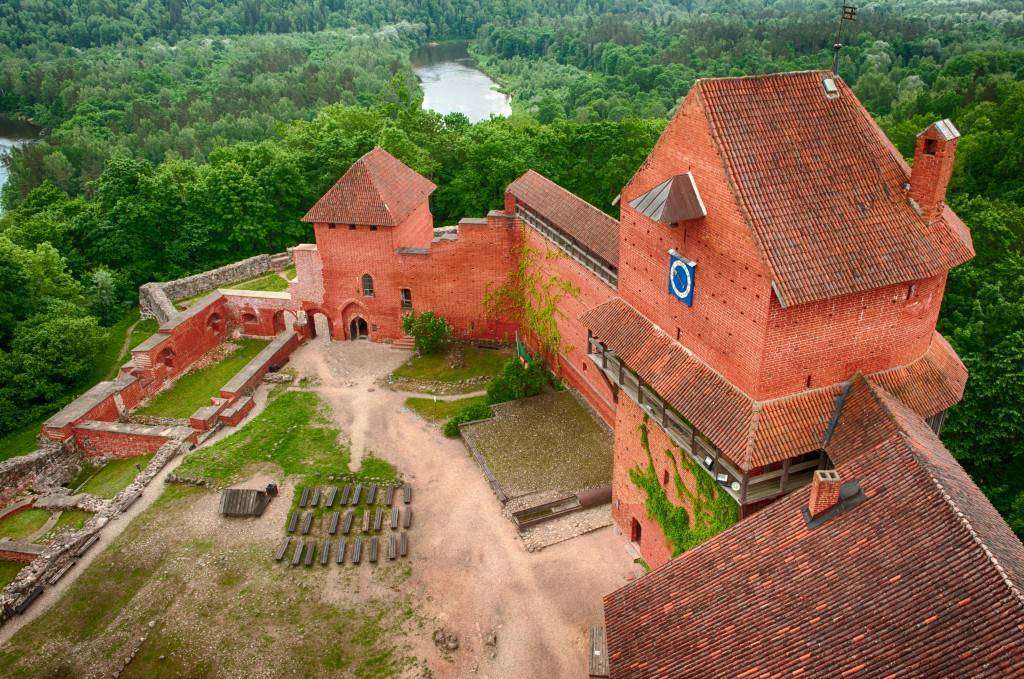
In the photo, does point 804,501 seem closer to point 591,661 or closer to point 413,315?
point 591,661

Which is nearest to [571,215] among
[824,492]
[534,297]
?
[534,297]

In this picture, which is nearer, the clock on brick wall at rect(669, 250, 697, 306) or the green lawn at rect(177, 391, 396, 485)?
the clock on brick wall at rect(669, 250, 697, 306)

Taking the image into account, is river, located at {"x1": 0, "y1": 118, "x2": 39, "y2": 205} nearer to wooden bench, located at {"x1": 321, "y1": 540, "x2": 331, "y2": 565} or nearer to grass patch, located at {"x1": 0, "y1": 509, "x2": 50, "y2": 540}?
grass patch, located at {"x1": 0, "y1": 509, "x2": 50, "y2": 540}

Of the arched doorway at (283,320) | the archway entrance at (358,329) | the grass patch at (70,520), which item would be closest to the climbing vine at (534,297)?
the archway entrance at (358,329)

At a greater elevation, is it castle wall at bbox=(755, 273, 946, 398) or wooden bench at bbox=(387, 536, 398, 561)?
castle wall at bbox=(755, 273, 946, 398)

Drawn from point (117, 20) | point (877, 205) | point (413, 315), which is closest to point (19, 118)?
point (117, 20)

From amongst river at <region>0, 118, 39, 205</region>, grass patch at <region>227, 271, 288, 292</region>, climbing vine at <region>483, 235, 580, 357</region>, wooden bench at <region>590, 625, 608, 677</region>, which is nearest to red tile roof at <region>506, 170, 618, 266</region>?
climbing vine at <region>483, 235, 580, 357</region>

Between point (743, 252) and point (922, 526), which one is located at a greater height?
point (743, 252)
